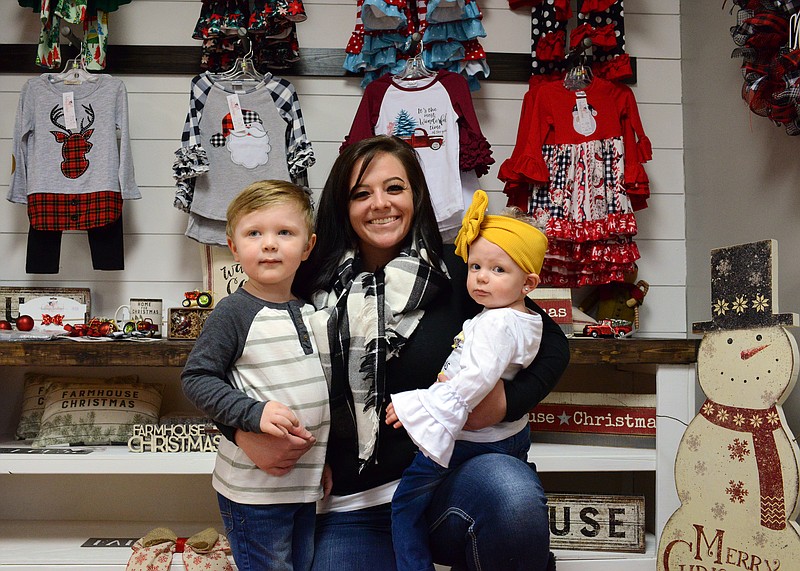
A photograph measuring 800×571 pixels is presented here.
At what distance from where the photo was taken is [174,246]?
2.85 metres

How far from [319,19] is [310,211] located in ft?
5.21

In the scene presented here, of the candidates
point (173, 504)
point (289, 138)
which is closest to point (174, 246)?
point (289, 138)

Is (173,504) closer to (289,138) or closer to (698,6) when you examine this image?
(289,138)

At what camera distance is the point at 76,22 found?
2648 millimetres

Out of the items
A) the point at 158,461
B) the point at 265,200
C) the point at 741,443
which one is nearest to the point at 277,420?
the point at 265,200

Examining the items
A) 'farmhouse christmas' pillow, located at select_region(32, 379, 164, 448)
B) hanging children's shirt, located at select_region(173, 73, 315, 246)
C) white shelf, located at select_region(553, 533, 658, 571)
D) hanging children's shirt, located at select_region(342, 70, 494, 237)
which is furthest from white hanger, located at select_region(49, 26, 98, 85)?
white shelf, located at select_region(553, 533, 658, 571)

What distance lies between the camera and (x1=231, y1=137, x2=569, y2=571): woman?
1441 mm

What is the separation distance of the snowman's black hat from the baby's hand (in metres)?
1.23

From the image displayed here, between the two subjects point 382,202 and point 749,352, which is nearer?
point 382,202

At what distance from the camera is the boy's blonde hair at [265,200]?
150 centimetres

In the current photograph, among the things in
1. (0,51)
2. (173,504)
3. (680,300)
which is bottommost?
(173,504)

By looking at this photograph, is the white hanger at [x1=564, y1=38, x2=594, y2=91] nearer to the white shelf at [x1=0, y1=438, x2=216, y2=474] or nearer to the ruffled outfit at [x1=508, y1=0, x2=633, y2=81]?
the ruffled outfit at [x1=508, y1=0, x2=633, y2=81]

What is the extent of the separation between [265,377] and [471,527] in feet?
1.61

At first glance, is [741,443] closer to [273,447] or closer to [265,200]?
[273,447]
